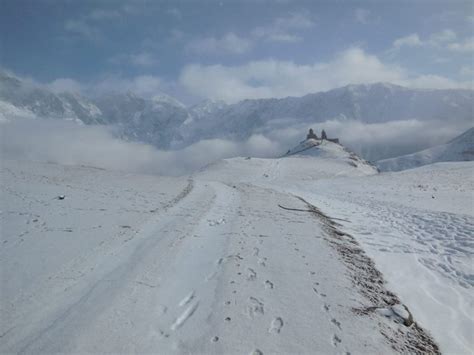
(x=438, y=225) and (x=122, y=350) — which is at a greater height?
(x=438, y=225)

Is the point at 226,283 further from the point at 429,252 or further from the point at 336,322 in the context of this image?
the point at 429,252

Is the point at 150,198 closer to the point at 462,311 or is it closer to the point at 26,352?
the point at 26,352

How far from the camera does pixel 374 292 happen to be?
7184 millimetres

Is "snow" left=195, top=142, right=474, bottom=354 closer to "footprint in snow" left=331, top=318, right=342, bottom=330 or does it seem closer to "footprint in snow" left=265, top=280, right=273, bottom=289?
"footprint in snow" left=331, top=318, right=342, bottom=330

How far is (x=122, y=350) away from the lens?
4.92m

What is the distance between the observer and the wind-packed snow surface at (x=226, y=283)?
529cm

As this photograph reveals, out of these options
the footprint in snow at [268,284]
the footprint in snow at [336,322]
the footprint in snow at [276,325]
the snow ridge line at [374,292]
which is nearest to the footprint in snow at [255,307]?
the footprint in snow at [276,325]

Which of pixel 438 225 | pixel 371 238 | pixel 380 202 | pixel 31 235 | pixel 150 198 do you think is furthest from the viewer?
pixel 380 202

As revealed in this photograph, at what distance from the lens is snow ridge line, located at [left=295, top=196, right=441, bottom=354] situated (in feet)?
17.7

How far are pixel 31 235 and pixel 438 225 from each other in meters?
17.8

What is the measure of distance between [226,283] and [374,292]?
12.4ft

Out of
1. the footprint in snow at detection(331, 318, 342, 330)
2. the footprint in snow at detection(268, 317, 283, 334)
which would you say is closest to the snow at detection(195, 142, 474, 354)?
→ the footprint in snow at detection(331, 318, 342, 330)

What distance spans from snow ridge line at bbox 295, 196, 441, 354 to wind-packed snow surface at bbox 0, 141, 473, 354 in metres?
0.04

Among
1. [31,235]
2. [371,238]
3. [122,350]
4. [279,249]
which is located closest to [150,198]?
[31,235]
